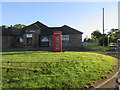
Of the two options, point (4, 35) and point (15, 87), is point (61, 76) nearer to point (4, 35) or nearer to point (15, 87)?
point (15, 87)

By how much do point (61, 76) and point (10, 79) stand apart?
2.53m

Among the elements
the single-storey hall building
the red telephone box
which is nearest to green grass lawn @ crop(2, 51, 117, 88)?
the red telephone box

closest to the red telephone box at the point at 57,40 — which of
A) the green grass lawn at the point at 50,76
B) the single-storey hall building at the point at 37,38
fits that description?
the green grass lawn at the point at 50,76

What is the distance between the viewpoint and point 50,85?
4.16m

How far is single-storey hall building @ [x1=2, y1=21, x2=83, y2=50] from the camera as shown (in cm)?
2580

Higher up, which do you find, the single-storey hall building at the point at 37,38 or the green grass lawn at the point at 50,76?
the single-storey hall building at the point at 37,38

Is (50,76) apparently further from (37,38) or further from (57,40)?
(37,38)

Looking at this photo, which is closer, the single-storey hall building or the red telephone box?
the red telephone box

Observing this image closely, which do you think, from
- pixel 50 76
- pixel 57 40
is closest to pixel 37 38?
pixel 57 40

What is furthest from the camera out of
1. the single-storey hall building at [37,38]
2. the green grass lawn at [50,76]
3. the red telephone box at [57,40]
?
the single-storey hall building at [37,38]

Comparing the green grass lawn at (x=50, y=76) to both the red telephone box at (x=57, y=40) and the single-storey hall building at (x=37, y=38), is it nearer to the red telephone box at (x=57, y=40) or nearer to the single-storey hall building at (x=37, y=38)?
the red telephone box at (x=57, y=40)

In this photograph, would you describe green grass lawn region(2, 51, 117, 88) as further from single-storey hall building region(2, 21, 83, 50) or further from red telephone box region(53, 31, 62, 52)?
single-storey hall building region(2, 21, 83, 50)

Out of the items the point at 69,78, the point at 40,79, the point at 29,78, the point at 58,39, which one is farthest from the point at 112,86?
the point at 58,39

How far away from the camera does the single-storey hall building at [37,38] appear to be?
2580cm
